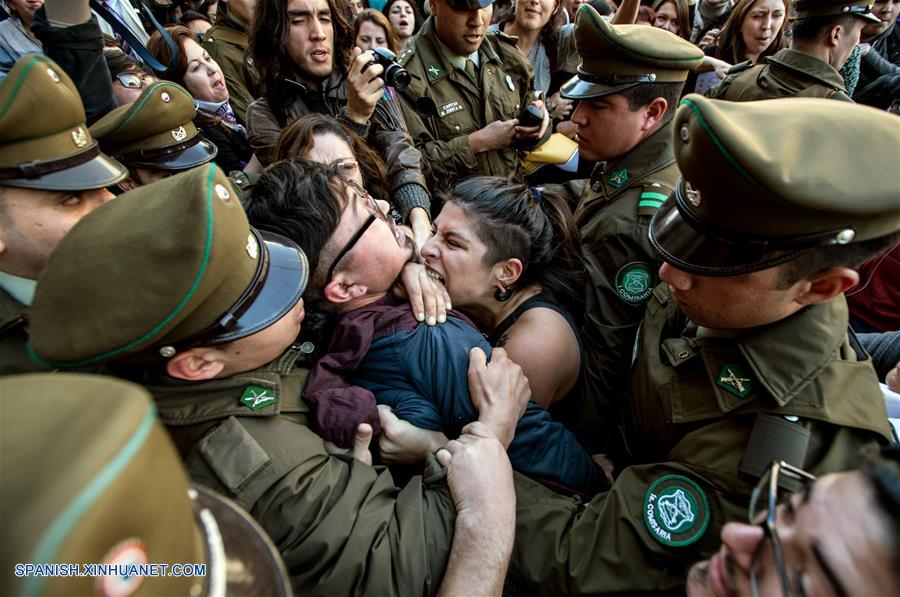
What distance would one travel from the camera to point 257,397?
1544 millimetres

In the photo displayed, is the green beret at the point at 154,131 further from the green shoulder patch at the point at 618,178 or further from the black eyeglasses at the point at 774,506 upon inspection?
the black eyeglasses at the point at 774,506

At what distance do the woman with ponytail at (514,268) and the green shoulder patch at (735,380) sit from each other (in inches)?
30.7

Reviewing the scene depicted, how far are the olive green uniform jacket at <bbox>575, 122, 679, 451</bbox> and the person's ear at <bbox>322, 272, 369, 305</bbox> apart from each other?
1.13 metres

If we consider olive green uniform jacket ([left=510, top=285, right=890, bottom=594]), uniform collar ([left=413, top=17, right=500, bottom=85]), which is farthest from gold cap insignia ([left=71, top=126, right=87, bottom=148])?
uniform collar ([left=413, top=17, right=500, bottom=85])

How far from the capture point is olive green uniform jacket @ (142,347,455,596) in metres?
1.39

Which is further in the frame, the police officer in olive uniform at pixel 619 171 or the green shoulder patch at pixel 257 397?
the police officer in olive uniform at pixel 619 171

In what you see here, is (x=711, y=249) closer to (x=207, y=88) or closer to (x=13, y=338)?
(x=13, y=338)

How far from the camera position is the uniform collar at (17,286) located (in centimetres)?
174

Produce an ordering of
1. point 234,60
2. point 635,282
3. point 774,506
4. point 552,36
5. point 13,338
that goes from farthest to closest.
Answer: point 552,36
point 234,60
point 635,282
point 13,338
point 774,506

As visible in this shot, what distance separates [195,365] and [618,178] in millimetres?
2219

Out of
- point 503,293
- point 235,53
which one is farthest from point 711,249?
point 235,53

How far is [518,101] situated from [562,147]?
56 centimetres

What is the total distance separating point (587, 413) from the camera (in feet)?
8.07

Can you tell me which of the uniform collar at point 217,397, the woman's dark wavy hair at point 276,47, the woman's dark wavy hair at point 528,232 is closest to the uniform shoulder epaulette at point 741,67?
the woman's dark wavy hair at point 528,232
